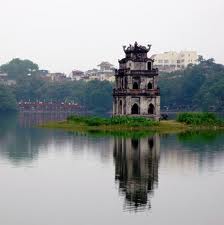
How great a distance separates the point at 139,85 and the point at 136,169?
44.0m

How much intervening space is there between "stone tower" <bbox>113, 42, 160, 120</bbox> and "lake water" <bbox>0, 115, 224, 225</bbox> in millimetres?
22663

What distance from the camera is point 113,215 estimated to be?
33.8 m

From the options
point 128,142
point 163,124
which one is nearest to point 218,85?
point 163,124

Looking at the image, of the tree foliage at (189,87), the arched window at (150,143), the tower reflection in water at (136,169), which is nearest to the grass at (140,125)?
the arched window at (150,143)

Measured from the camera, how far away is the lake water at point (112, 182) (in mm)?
33688

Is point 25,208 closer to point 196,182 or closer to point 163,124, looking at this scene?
point 196,182

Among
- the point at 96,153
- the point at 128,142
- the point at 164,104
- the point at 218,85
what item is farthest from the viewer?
the point at 164,104

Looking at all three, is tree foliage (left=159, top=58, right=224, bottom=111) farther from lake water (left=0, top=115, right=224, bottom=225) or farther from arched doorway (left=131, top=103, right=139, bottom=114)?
lake water (left=0, top=115, right=224, bottom=225)

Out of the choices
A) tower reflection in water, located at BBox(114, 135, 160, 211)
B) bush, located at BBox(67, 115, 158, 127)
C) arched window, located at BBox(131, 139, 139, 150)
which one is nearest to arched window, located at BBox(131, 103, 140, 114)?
bush, located at BBox(67, 115, 158, 127)

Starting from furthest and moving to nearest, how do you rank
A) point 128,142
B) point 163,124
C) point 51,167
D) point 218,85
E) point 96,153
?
point 218,85 < point 163,124 < point 128,142 < point 96,153 < point 51,167

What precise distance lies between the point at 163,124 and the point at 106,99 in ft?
293

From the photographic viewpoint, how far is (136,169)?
160ft

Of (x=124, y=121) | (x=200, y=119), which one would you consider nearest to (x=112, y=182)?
(x=124, y=121)

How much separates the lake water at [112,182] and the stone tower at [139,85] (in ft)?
74.4
